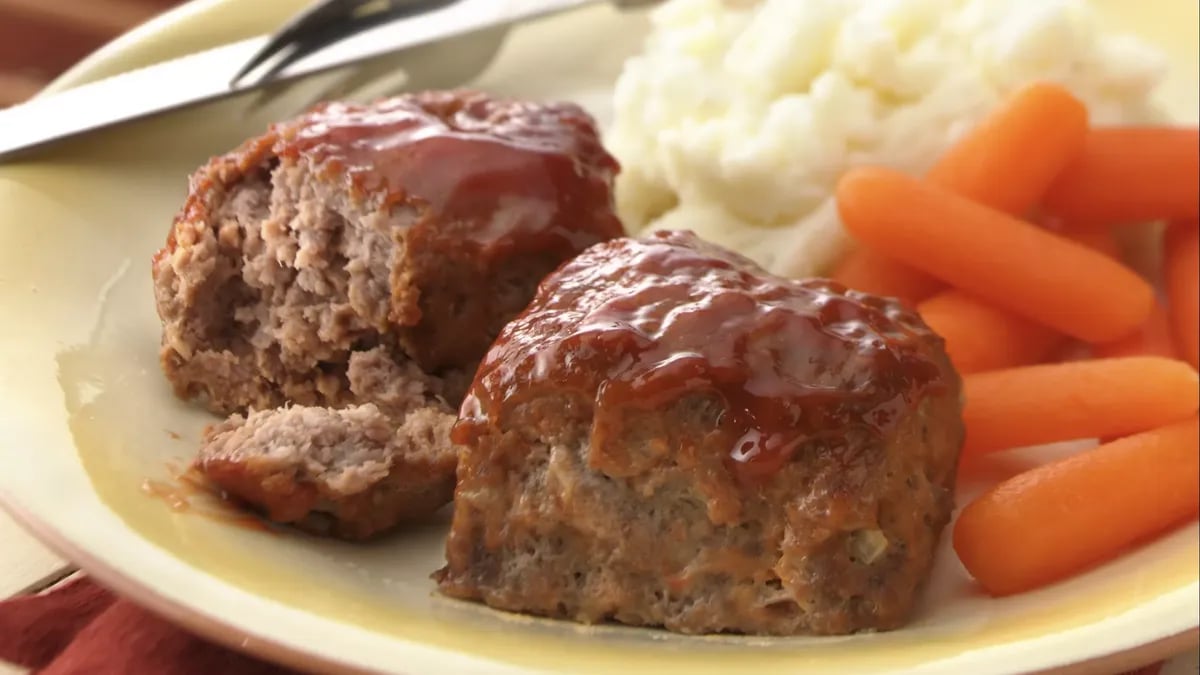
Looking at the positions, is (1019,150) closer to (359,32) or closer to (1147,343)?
(1147,343)

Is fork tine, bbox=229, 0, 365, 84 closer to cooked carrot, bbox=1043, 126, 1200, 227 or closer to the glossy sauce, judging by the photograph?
the glossy sauce

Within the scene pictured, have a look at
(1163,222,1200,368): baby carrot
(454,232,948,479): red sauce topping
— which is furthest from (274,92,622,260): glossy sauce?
(1163,222,1200,368): baby carrot

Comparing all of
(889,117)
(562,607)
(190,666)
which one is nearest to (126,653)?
(190,666)

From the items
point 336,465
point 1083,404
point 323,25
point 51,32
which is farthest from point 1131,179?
point 51,32

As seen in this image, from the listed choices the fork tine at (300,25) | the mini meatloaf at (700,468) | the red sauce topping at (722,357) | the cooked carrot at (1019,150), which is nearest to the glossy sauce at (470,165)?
the red sauce topping at (722,357)

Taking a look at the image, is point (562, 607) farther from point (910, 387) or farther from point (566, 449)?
point (910, 387)

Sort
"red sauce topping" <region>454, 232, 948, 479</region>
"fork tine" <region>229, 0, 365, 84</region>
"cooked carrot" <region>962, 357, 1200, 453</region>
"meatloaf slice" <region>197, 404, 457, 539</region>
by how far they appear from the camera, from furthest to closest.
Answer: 1. "fork tine" <region>229, 0, 365, 84</region>
2. "cooked carrot" <region>962, 357, 1200, 453</region>
3. "meatloaf slice" <region>197, 404, 457, 539</region>
4. "red sauce topping" <region>454, 232, 948, 479</region>

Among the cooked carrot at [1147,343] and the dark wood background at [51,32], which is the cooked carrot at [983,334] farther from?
the dark wood background at [51,32]
